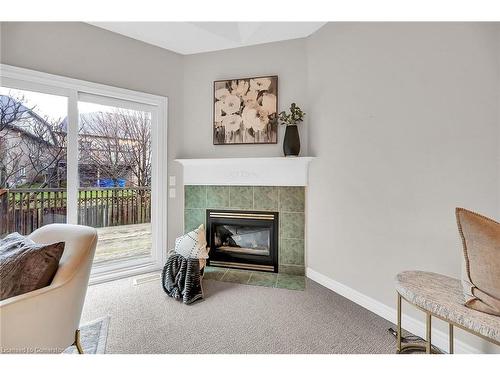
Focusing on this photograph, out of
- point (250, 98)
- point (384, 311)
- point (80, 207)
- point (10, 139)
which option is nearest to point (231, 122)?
point (250, 98)

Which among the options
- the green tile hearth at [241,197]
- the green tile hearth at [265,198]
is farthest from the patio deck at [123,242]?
the green tile hearth at [265,198]

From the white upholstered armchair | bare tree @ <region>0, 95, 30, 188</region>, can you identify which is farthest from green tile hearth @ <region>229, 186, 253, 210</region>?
bare tree @ <region>0, 95, 30, 188</region>

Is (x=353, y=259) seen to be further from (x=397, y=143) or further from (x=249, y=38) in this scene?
(x=249, y=38)

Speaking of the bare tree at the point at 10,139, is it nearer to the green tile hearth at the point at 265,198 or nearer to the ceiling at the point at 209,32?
the ceiling at the point at 209,32

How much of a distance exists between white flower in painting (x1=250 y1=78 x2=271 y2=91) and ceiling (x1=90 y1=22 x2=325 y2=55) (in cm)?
44

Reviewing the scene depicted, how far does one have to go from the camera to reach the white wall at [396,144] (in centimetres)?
142

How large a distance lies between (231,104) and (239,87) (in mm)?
226

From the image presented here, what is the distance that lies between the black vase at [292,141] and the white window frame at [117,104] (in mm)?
1515

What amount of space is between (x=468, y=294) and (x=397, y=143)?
3.63 feet

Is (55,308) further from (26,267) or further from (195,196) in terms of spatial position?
(195,196)

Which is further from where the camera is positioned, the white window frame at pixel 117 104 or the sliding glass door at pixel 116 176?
the sliding glass door at pixel 116 176

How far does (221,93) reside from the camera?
294 centimetres

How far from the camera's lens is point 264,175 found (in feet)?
9.14
